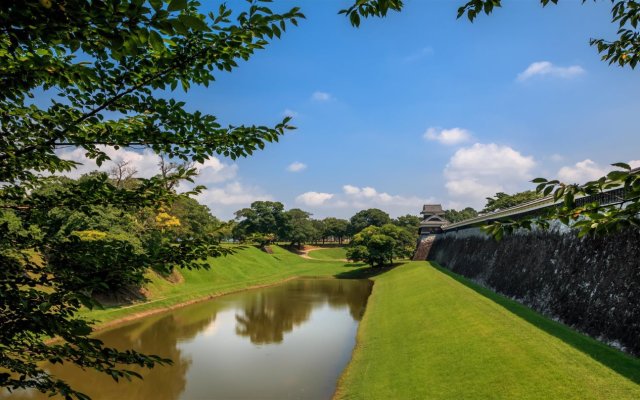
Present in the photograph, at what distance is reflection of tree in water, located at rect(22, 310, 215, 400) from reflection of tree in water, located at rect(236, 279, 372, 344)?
10.7ft

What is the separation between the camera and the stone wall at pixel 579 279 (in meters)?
10.9

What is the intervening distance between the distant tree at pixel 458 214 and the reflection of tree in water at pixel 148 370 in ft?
305

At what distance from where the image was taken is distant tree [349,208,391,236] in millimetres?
94250

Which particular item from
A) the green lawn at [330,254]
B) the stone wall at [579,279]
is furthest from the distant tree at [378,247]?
the green lawn at [330,254]

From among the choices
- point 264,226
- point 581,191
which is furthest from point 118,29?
point 264,226

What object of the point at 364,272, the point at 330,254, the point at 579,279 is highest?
the point at 579,279

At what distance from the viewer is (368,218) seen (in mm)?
95188

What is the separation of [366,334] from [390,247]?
31.2 metres

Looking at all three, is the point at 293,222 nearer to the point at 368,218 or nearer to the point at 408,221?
the point at 368,218

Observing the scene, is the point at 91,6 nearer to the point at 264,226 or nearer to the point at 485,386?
the point at 485,386

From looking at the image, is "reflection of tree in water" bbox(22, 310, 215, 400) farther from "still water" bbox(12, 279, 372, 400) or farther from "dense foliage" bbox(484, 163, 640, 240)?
"dense foliage" bbox(484, 163, 640, 240)

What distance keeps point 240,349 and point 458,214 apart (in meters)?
102

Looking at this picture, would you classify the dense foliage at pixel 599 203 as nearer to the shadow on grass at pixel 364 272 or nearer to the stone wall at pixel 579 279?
the stone wall at pixel 579 279

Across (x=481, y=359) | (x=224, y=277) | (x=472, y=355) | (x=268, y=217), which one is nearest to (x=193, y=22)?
(x=481, y=359)
